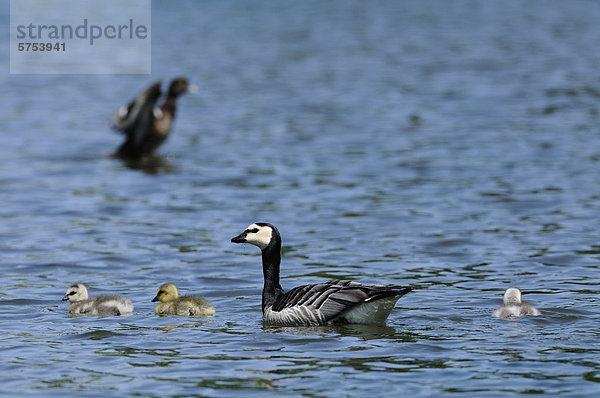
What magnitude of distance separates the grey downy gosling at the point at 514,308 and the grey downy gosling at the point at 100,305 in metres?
4.06

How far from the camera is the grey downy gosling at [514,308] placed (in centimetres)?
1248

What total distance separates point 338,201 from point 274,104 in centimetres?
1380

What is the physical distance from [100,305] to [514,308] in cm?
453

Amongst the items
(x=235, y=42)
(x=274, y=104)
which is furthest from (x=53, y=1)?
(x=274, y=104)

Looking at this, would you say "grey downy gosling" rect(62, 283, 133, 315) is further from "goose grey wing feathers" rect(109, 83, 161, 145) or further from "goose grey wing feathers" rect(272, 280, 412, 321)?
"goose grey wing feathers" rect(109, 83, 161, 145)

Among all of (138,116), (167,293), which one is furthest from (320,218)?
(138,116)

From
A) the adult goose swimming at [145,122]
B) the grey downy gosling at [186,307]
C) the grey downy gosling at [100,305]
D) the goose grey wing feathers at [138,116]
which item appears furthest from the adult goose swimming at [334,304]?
the adult goose swimming at [145,122]

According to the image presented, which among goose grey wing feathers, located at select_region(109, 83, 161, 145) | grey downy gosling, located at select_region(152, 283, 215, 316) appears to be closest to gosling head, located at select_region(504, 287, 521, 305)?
grey downy gosling, located at select_region(152, 283, 215, 316)

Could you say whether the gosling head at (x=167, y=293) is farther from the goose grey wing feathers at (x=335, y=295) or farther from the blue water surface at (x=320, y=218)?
the goose grey wing feathers at (x=335, y=295)

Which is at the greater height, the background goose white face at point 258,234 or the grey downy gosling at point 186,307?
the background goose white face at point 258,234

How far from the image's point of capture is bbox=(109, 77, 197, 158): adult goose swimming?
1037 inches

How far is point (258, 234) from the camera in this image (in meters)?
13.4

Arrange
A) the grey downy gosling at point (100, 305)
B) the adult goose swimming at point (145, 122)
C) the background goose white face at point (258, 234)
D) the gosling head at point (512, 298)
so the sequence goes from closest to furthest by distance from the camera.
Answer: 1. the gosling head at point (512, 298)
2. the grey downy gosling at point (100, 305)
3. the background goose white face at point (258, 234)
4. the adult goose swimming at point (145, 122)

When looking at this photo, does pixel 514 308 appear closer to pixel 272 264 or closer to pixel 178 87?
pixel 272 264
